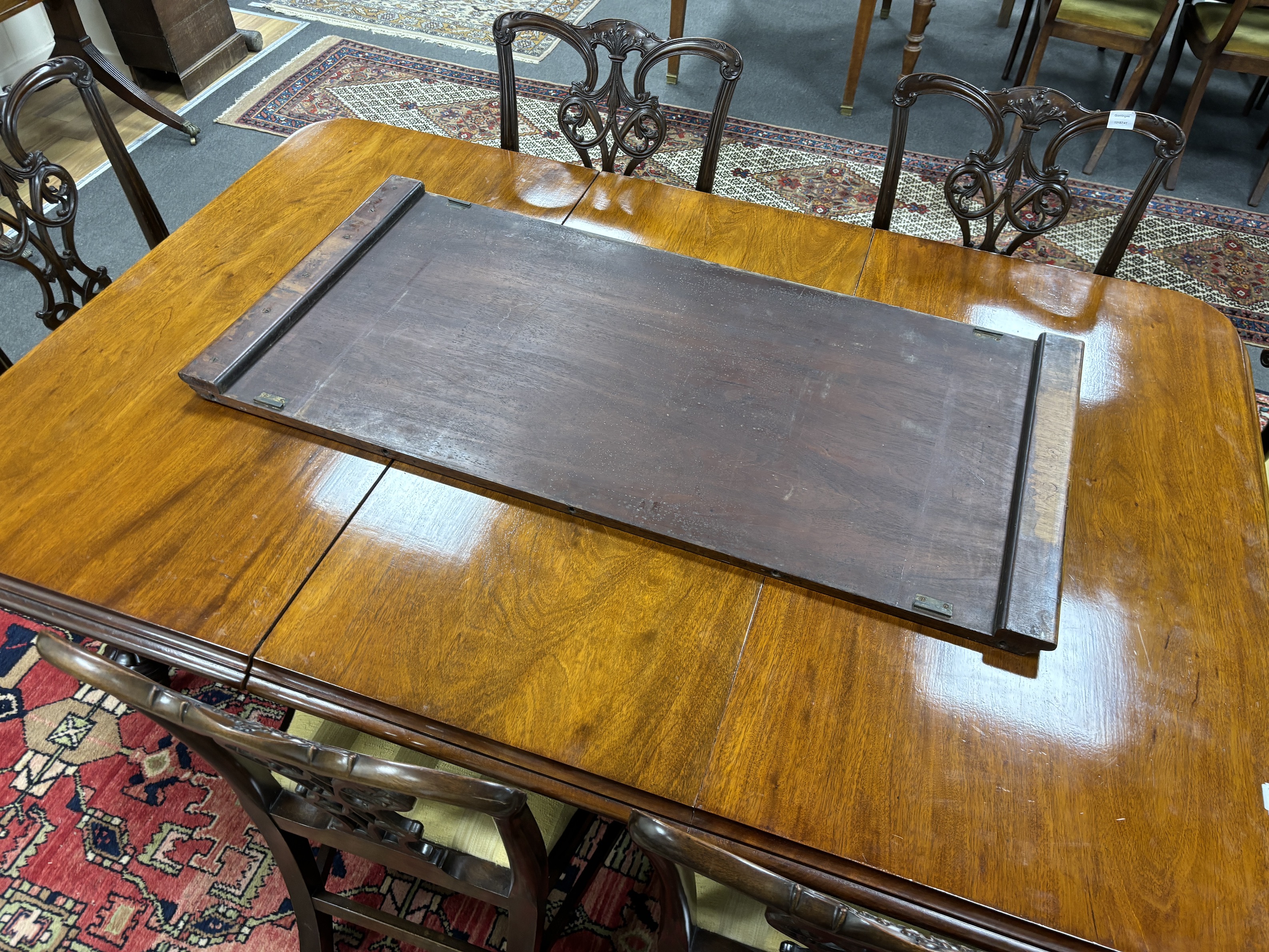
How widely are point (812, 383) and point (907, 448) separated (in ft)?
0.59

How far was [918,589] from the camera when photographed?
108 centimetres

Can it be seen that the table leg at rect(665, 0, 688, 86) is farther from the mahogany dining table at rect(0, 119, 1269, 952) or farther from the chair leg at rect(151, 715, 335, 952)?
the chair leg at rect(151, 715, 335, 952)

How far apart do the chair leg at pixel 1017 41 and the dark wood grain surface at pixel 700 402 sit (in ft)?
9.21

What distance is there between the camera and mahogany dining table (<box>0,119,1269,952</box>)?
0.91 m

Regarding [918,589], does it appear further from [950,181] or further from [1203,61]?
[1203,61]

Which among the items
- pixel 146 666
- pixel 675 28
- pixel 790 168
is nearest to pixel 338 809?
pixel 146 666

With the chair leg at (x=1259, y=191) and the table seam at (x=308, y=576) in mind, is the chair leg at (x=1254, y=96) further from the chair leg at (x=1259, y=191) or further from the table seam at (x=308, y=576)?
the table seam at (x=308, y=576)

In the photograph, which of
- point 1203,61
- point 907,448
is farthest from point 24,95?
point 1203,61

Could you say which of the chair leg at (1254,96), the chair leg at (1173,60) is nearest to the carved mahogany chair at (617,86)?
the chair leg at (1173,60)

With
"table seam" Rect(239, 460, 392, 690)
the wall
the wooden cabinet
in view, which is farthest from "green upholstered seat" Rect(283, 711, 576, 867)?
the wall

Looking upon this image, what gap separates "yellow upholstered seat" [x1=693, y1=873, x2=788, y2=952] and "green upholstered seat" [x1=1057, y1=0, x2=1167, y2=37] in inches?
125

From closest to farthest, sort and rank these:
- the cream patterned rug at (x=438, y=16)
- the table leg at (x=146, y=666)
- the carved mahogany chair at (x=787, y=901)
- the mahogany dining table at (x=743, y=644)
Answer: the carved mahogany chair at (x=787, y=901) < the mahogany dining table at (x=743, y=644) < the table leg at (x=146, y=666) < the cream patterned rug at (x=438, y=16)

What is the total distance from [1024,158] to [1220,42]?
193 centimetres

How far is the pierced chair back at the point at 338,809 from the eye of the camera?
2.73ft
